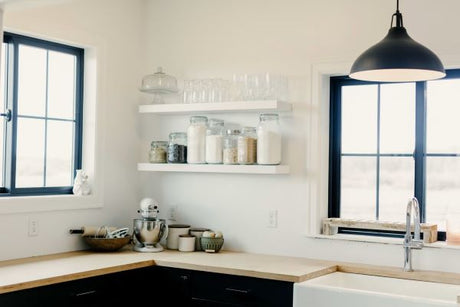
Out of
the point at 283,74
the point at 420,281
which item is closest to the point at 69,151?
the point at 283,74

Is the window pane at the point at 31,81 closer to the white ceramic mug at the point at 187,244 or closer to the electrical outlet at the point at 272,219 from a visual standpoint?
the white ceramic mug at the point at 187,244

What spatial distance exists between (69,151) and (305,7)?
5.95 feet

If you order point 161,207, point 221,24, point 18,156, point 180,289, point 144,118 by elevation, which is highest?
point 221,24

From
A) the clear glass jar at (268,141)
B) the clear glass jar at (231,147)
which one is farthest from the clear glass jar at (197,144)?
the clear glass jar at (268,141)

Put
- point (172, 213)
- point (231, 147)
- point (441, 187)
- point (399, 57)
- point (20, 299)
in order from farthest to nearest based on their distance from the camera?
1. point (172, 213)
2. point (231, 147)
3. point (441, 187)
4. point (20, 299)
5. point (399, 57)

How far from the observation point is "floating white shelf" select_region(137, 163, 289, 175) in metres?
4.02

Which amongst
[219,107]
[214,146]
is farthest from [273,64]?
[214,146]

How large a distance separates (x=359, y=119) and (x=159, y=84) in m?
1.35

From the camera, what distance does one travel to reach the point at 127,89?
4.63 metres

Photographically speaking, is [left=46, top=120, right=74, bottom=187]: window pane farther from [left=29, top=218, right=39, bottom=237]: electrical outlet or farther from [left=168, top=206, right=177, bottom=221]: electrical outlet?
[left=168, top=206, right=177, bottom=221]: electrical outlet

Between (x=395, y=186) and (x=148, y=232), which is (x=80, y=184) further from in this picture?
(x=395, y=186)

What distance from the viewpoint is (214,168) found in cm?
421

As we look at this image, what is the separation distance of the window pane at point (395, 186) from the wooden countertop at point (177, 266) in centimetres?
38

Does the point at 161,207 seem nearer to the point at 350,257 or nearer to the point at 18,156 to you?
the point at 18,156
